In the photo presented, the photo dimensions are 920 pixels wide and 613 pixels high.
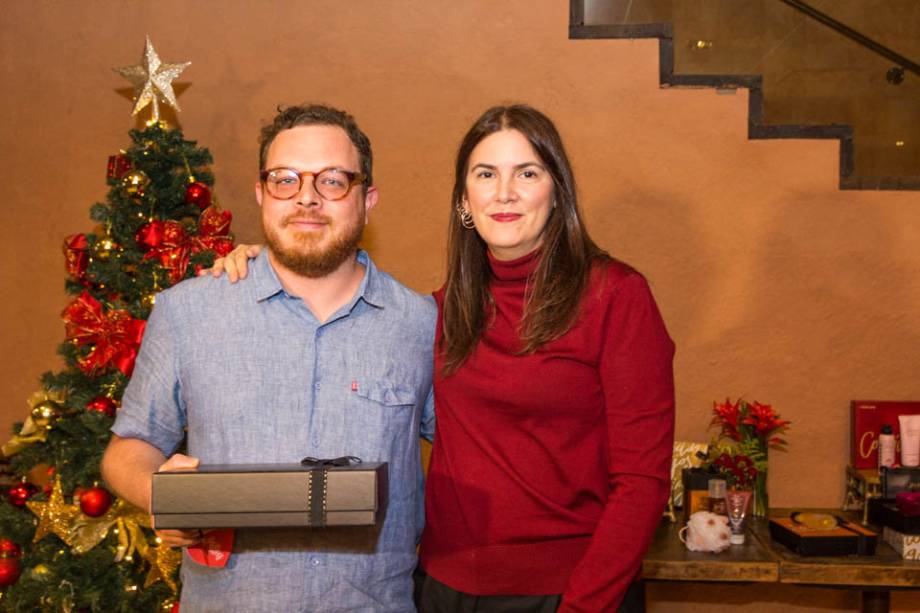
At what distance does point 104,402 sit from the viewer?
238 centimetres

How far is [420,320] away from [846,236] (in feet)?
5.91

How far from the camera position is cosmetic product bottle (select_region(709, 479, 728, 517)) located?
2646 mm

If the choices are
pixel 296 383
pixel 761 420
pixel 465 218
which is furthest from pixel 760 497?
pixel 296 383

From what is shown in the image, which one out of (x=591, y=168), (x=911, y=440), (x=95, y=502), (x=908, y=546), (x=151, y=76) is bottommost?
(x=908, y=546)

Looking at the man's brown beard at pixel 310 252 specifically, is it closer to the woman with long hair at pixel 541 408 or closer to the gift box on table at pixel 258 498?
the woman with long hair at pixel 541 408

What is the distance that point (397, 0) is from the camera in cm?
304

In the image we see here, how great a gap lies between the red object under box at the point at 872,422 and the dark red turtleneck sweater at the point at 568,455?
165 cm

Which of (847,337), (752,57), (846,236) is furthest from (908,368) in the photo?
(752,57)

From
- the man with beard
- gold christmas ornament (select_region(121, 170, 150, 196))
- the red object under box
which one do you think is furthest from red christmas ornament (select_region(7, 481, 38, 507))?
the red object under box

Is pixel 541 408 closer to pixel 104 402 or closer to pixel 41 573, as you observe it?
pixel 104 402

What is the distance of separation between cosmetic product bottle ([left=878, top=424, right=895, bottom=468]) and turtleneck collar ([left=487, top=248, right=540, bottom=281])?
177 cm

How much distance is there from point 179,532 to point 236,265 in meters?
0.57

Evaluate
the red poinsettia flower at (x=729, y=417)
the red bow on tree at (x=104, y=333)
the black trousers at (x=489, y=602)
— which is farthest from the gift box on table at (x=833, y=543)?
the red bow on tree at (x=104, y=333)

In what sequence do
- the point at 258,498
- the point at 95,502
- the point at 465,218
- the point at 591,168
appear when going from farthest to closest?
the point at 591,168 → the point at 95,502 → the point at 465,218 → the point at 258,498
